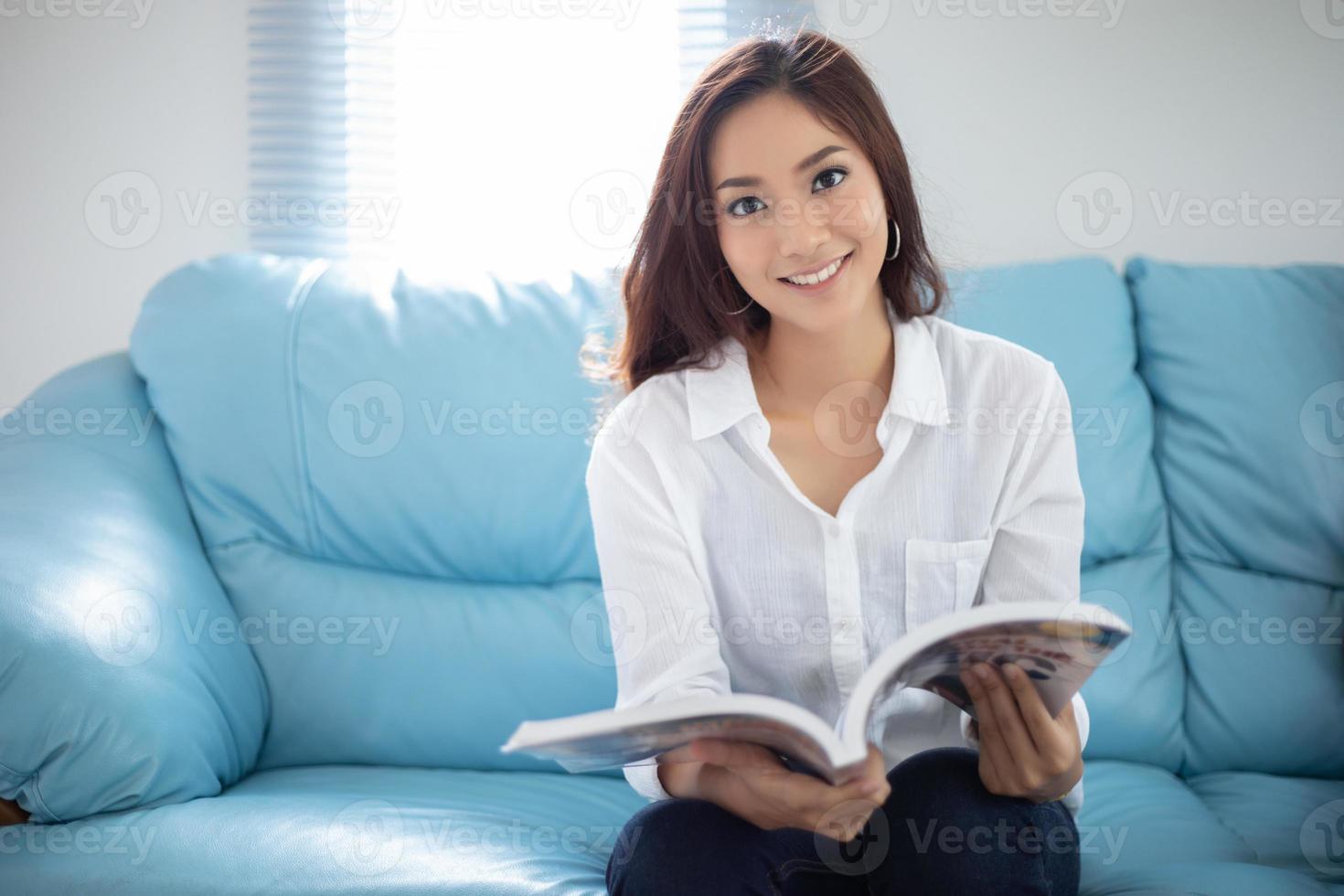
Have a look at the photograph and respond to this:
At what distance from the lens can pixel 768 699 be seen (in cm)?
77

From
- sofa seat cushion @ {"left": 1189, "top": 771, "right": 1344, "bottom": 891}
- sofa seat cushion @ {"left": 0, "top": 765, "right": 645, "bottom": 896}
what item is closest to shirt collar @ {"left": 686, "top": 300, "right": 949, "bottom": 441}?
sofa seat cushion @ {"left": 0, "top": 765, "right": 645, "bottom": 896}

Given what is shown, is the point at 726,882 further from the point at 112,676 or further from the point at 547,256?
the point at 547,256

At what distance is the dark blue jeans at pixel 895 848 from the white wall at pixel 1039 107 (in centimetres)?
115

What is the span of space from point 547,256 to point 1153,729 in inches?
54.6

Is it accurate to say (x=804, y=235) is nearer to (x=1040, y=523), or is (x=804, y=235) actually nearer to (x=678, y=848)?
(x=1040, y=523)

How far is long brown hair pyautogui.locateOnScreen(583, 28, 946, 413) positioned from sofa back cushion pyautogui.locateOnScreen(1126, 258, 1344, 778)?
1.73 ft

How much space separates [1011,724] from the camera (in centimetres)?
94

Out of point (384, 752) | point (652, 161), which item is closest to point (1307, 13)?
point (652, 161)

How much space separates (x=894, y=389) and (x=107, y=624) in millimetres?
935

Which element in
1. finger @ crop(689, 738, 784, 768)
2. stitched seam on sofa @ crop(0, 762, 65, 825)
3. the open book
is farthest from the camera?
stitched seam on sofa @ crop(0, 762, 65, 825)

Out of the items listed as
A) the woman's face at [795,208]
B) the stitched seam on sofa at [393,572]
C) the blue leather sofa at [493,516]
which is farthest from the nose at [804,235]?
the stitched seam on sofa at [393,572]

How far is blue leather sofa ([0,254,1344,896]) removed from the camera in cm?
147

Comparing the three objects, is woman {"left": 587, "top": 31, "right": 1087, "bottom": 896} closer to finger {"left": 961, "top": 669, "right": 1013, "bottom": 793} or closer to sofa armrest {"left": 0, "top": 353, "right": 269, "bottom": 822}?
finger {"left": 961, "top": 669, "right": 1013, "bottom": 793}

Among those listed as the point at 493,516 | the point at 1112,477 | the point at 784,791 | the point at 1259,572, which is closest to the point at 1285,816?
the point at 1259,572
